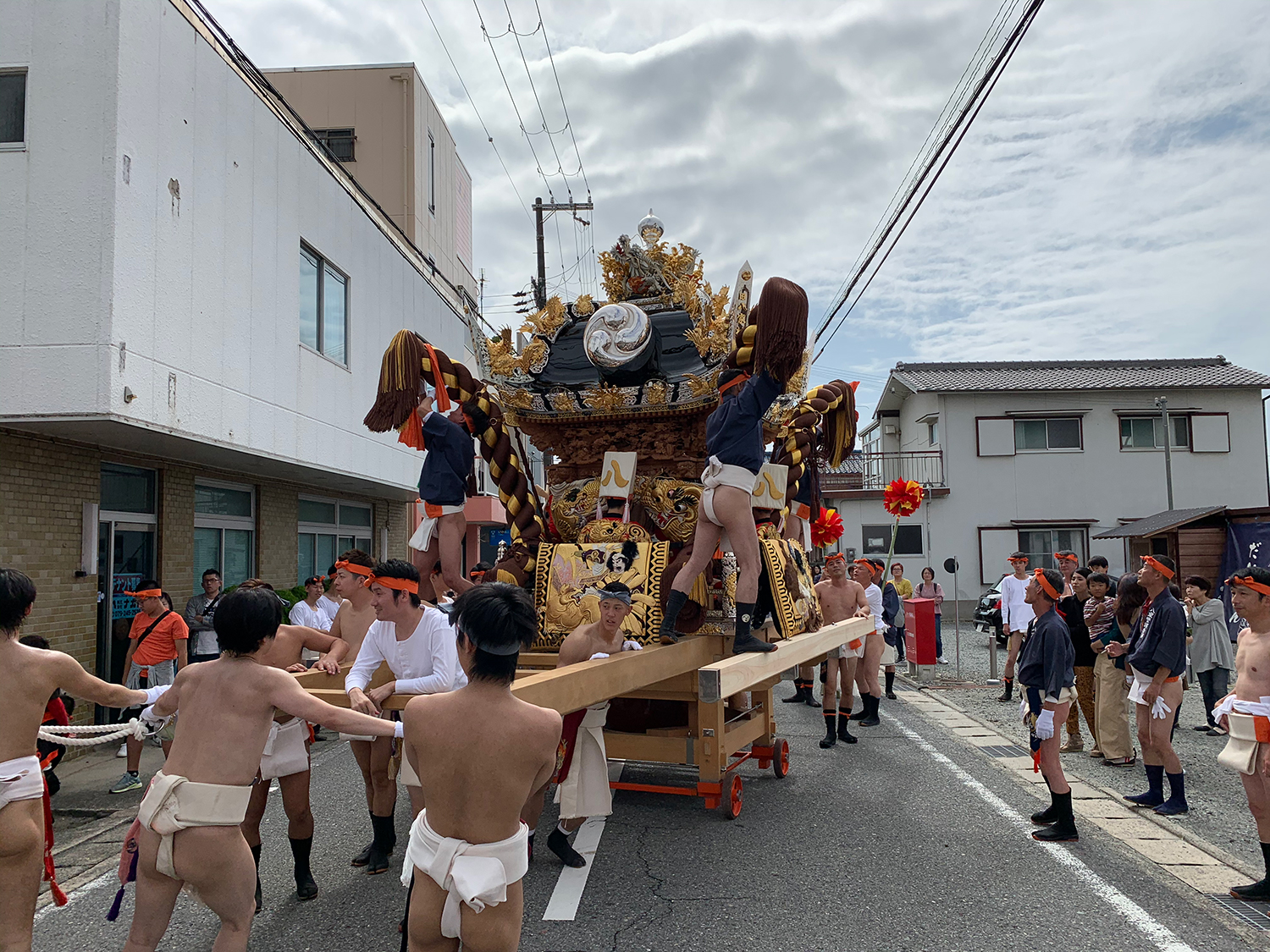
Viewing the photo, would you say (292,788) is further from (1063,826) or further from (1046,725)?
(1063,826)

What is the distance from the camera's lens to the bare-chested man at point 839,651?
28.9ft

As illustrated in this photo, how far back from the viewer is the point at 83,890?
4941 millimetres

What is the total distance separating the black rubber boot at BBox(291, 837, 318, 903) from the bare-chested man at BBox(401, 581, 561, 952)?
2279 millimetres

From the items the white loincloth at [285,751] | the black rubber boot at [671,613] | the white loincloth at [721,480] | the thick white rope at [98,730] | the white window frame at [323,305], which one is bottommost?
the white loincloth at [285,751]

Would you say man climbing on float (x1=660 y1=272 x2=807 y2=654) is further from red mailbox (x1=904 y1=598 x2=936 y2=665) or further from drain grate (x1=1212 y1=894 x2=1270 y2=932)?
red mailbox (x1=904 y1=598 x2=936 y2=665)

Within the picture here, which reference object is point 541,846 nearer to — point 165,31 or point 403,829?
point 403,829

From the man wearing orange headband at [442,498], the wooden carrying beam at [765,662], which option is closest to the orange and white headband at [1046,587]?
the wooden carrying beam at [765,662]

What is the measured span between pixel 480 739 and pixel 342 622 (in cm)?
349

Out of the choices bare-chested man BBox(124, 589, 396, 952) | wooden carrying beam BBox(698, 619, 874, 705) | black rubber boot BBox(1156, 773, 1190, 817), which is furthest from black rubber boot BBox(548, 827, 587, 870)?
black rubber boot BBox(1156, 773, 1190, 817)

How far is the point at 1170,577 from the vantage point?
643cm

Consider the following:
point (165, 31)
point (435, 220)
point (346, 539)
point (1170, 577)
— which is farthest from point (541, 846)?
point (435, 220)

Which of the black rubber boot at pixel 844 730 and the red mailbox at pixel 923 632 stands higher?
the red mailbox at pixel 923 632

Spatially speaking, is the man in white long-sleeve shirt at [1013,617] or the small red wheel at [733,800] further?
the man in white long-sleeve shirt at [1013,617]

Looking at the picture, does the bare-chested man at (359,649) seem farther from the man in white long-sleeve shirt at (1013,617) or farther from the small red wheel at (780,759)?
the man in white long-sleeve shirt at (1013,617)
